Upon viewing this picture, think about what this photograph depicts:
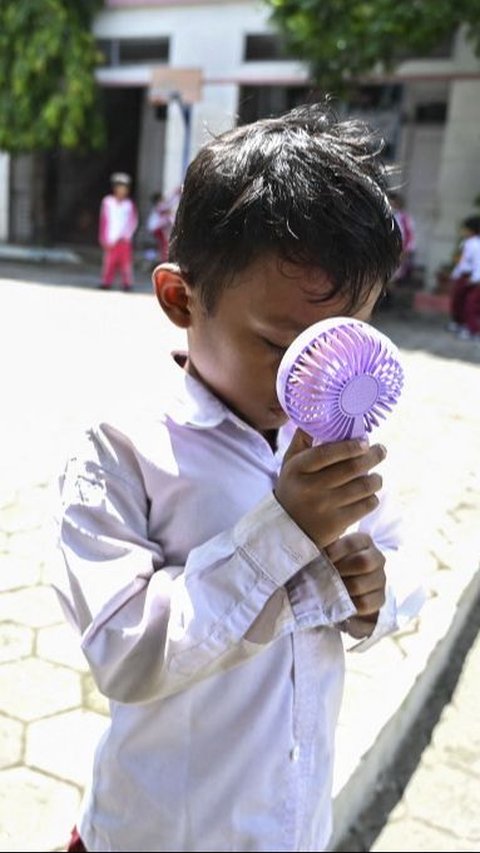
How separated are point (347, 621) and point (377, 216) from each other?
52 cm

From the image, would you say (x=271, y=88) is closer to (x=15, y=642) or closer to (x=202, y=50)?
(x=202, y=50)

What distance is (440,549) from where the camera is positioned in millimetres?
3301

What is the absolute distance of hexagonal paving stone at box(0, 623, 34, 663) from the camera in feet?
7.88

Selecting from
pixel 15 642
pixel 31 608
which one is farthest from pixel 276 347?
pixel 31 608

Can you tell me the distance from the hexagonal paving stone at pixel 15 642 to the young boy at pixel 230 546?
56.3 inches

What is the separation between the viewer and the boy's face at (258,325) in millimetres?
930

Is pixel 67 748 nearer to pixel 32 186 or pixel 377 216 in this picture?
pixel 377 216

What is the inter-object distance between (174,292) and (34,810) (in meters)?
1.33

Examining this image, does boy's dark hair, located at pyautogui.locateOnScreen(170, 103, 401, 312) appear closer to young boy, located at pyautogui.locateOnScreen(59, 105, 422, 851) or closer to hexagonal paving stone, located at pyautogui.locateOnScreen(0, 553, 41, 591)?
young boy, located at pyautogui.locateOnScreen(59, 105, 422, 851)

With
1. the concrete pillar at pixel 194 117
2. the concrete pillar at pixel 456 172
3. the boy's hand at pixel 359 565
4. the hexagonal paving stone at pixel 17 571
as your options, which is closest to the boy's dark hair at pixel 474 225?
the concrete pillar at pixel 456 172

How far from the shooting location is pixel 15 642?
247 cm

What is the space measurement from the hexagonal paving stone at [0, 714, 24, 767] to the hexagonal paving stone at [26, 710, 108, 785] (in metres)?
0.02

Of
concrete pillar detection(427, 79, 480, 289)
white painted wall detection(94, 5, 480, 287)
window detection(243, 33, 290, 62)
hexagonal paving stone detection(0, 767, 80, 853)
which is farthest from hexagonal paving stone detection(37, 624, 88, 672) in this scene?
window detection(243, 33, 290, 62)

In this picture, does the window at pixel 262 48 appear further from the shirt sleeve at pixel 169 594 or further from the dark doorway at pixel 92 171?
the shirt sleeve at pixel 169 594
